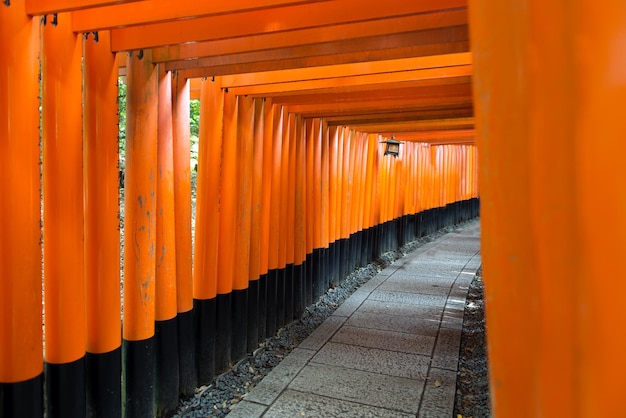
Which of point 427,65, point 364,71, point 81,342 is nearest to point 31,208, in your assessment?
point 81,342

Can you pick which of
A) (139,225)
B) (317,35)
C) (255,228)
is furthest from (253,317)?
(317,35)

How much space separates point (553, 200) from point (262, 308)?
15.2ft

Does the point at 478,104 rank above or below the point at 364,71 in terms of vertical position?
below

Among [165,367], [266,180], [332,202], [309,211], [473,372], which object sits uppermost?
[266,180]

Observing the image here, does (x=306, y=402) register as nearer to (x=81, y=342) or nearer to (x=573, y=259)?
(x=81, y=342)

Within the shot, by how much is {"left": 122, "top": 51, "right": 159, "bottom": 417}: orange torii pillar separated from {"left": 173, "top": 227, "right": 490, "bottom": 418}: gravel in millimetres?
686

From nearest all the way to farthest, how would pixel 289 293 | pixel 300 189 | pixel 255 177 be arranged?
1. pixel 255 177
2. pixel 289 293
3. pixel 300 189

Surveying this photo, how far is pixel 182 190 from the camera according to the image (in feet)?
12.4

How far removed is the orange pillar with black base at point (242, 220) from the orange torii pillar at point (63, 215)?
2.02m

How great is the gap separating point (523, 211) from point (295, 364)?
413 cm

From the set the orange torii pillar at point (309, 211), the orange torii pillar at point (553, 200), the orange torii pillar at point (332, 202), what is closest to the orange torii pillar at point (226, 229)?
the orange torii pillar at point (309, 211)

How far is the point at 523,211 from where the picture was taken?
971mm

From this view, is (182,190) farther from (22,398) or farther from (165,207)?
(22,398)

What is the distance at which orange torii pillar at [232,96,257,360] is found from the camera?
4.65m
